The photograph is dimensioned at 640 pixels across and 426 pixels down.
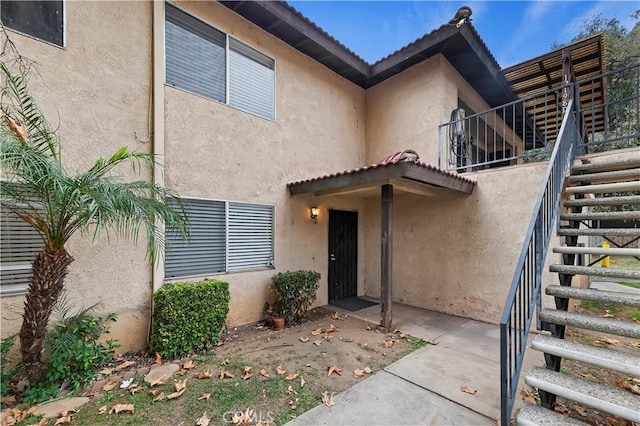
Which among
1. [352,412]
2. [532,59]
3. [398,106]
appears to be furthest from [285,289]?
[532,59]

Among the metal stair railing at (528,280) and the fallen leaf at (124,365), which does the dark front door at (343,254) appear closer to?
the fallen leaf at (124,365)

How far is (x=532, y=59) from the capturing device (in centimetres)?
741

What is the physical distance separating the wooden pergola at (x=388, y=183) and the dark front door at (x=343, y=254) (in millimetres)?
1571

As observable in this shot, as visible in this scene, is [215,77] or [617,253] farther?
[215,77]

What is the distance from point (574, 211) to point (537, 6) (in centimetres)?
1197

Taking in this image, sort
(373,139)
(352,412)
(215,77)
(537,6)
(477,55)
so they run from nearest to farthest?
(352,412)
(215,77)
(477,55)
(373,139)
(537,6)

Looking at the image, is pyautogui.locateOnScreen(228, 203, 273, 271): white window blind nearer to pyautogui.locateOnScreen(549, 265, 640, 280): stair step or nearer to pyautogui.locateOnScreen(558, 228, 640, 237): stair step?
→ pyautogui.locateOnScreen(549, 265, 640, 280): stair step

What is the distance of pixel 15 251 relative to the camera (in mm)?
3588

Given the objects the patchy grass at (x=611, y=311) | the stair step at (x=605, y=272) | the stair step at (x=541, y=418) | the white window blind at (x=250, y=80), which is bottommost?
the patchy grass at (x=611, y=311)

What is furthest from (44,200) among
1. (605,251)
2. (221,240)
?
(605,251)

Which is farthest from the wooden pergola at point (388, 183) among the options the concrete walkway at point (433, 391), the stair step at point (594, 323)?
the stair step at point (594, 323)

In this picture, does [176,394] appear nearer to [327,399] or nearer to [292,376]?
[292,376]

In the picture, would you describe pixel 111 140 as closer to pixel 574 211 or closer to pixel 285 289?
pixel 285 289

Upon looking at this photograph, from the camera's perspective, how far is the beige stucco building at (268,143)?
4.15 m
